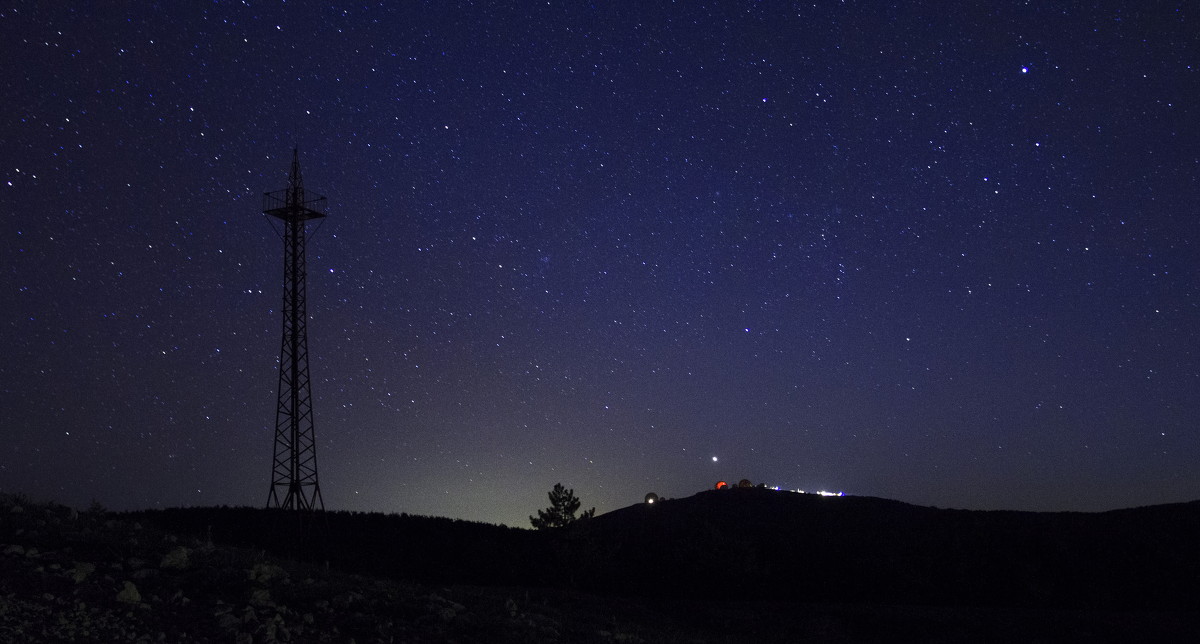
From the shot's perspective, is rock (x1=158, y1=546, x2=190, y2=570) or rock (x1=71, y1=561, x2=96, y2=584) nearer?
rock (x1=71, y1=561, x2=96, y2=584)

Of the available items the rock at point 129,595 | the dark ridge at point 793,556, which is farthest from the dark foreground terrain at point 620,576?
the dark ridge at point 793,556

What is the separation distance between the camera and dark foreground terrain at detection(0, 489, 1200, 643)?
362 inches

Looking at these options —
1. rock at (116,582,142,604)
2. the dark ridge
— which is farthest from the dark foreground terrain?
the dark ridge

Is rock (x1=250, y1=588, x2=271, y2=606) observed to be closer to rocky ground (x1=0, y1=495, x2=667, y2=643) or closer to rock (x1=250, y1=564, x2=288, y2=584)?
rocky ground (x1=0, y1=495, x2=667, y2=643)

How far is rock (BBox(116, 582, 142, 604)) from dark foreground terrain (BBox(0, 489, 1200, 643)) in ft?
0.06

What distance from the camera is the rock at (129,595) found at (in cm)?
861

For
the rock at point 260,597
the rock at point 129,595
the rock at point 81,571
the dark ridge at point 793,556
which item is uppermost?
the rock at point 81,571

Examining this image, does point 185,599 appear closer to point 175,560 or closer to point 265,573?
point 175,560

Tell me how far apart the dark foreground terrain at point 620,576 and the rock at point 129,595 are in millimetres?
18

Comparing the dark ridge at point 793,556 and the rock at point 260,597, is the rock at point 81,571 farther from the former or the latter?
the dark ridge at point 793,556

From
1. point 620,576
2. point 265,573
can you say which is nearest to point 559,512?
point 620,576

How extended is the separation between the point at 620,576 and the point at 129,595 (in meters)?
28.9

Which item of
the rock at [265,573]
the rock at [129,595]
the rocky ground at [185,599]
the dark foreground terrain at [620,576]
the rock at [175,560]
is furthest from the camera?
the rock at [265,573]

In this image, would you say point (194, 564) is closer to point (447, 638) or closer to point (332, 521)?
point (447, 638)
